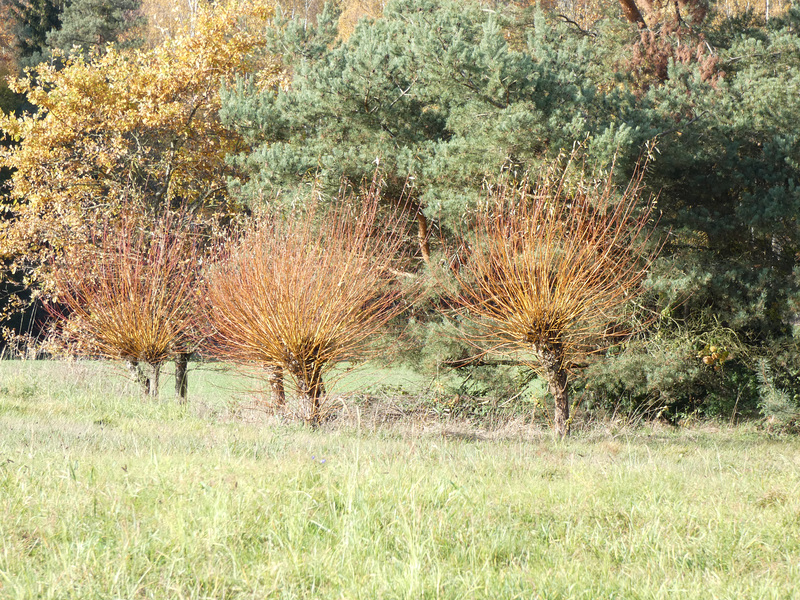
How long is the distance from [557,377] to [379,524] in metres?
4.81

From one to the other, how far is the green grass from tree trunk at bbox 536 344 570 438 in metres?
2.28

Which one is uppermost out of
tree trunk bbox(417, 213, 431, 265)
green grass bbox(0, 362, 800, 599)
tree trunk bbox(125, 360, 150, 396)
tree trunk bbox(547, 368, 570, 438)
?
tree trunk bbox(417, 213, 431, 265)

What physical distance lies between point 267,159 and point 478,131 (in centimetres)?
318

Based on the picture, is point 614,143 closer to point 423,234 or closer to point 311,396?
point 423,234

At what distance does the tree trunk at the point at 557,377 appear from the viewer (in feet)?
26.1

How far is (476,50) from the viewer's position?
29.6 feet

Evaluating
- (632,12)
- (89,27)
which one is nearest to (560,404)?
(632,12)

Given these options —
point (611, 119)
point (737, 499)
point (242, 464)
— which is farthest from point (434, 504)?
point (611, 119)

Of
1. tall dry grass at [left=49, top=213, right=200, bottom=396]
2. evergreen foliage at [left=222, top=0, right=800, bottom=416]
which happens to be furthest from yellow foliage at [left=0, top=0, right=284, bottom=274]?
tall dry grass at [left=49, top=213, right=200, bottom=396]

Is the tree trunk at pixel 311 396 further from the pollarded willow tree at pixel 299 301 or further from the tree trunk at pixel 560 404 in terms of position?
the tree trunk at pixel 560 404

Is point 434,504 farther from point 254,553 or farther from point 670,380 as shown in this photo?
point 670,380

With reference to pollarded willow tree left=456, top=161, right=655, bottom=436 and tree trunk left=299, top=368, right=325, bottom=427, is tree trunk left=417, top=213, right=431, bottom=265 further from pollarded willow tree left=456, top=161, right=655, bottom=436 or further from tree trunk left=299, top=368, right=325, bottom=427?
tree trunk left=299, top=368, right=325, bottom=427

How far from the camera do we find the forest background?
9453 millimetres

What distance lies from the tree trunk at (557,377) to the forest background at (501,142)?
4.77 feet
